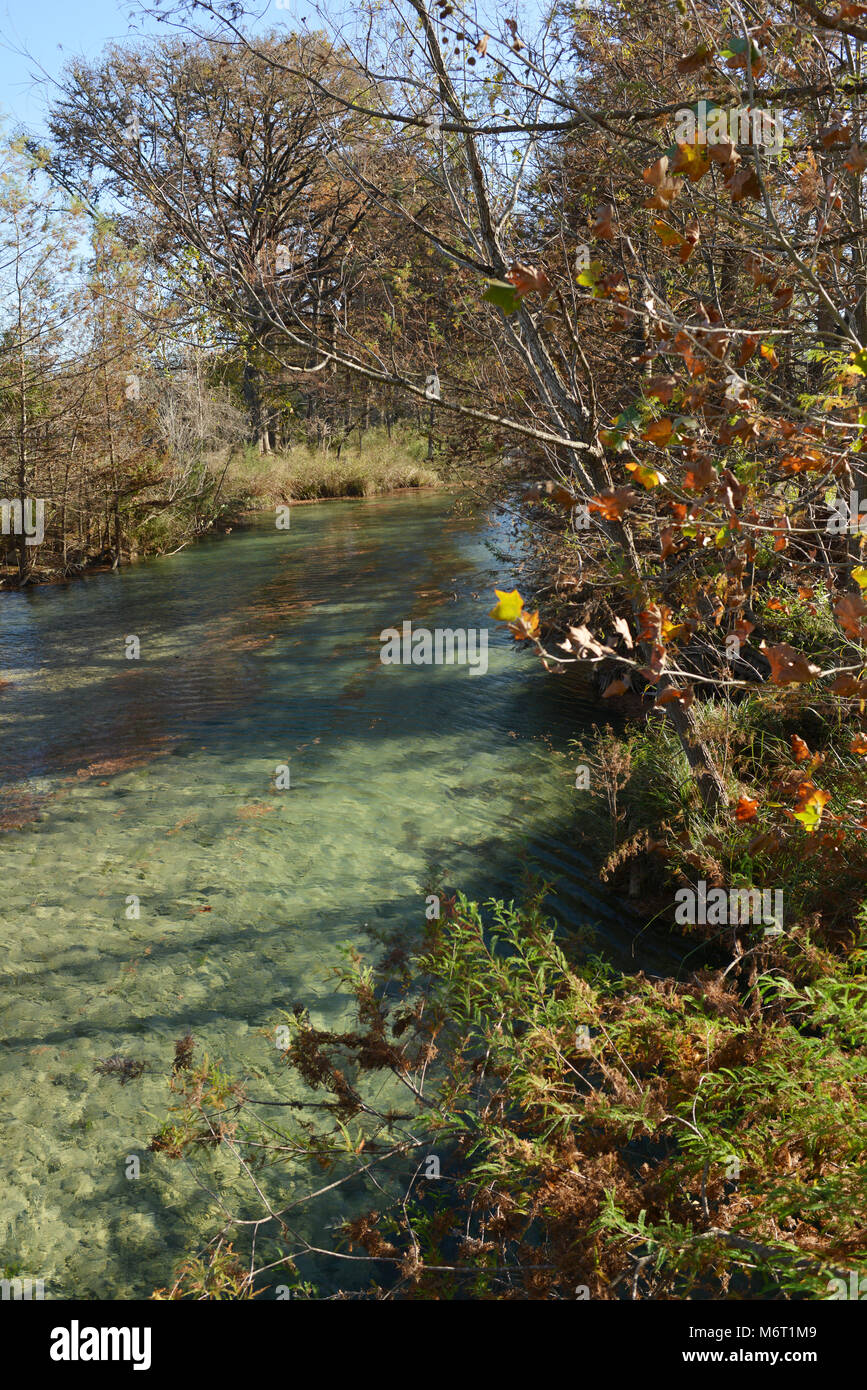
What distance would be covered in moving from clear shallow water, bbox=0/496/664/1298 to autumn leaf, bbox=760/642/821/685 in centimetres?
265

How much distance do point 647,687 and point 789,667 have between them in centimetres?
250

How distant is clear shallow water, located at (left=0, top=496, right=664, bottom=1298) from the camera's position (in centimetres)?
369

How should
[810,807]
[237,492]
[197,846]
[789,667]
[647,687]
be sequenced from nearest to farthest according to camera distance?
[789,667]
[810,807]
[647,687]
[197,846]
[237,492]

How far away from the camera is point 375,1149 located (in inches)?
122

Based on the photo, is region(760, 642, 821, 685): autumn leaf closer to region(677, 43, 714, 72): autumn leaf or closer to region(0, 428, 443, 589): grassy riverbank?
region(677, 43, 714, 72): autumn leaf

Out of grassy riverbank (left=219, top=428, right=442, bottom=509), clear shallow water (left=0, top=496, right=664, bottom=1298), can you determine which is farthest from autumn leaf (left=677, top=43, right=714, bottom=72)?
grassy riverbank (left=219, top=428, right=442, bottom=509)

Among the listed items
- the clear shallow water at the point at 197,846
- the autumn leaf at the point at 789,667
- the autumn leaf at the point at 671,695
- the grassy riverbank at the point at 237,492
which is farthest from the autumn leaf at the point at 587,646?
the grassy riverbank at the point at 237,492

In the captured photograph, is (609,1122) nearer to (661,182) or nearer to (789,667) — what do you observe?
(789,667)

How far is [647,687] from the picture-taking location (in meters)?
5.12

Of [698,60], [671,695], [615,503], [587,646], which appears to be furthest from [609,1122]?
[698,60]

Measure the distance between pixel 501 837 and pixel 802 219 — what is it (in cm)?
397

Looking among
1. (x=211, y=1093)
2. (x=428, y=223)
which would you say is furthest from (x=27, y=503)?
(x=211, y=1093)

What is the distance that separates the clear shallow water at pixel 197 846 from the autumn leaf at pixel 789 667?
104 inches

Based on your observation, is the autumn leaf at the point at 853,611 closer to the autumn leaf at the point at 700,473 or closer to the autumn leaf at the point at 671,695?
the autumn leaf at the point at 700,473
